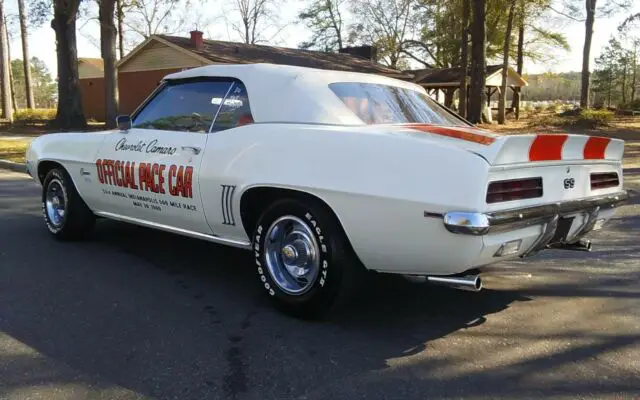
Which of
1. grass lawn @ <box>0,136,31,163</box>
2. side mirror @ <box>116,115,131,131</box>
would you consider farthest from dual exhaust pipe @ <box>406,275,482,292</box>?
grass lawn @ <box>0,136,31,163</box>

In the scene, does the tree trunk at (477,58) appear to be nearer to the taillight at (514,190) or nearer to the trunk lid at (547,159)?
the trunk lid at (547,159)

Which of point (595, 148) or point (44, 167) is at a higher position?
point (595, 148)

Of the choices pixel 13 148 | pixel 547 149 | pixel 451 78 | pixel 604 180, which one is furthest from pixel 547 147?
pixel 451 78

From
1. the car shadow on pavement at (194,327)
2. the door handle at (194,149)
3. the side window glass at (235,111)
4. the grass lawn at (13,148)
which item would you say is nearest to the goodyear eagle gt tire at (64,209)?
the car shadow on pavement at (194,327)

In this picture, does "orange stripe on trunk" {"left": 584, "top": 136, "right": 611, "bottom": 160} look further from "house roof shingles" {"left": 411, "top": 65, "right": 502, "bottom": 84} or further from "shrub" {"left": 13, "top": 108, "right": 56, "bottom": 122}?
"house roof shingles" {"left": 411, "top": 65, "right": 502, "bottom": 84}

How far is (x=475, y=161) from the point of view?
3072mm

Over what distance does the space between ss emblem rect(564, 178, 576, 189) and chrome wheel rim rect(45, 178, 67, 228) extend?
446 centimetres

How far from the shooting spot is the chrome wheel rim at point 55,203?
5.80 m

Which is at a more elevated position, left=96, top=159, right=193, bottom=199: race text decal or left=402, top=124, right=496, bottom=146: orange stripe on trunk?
left=402, top=124, right=496, bottom=146: orange stripe on trunk

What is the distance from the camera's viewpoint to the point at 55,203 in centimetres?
591

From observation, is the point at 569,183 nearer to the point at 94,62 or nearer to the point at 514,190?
the point at 514,190

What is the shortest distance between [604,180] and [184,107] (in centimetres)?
313

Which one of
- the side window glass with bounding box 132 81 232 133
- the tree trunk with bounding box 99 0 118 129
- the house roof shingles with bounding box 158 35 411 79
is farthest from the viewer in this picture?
the house roof shingles with bounding box 158 35 411 79

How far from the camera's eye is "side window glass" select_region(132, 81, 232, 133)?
14.7ft
